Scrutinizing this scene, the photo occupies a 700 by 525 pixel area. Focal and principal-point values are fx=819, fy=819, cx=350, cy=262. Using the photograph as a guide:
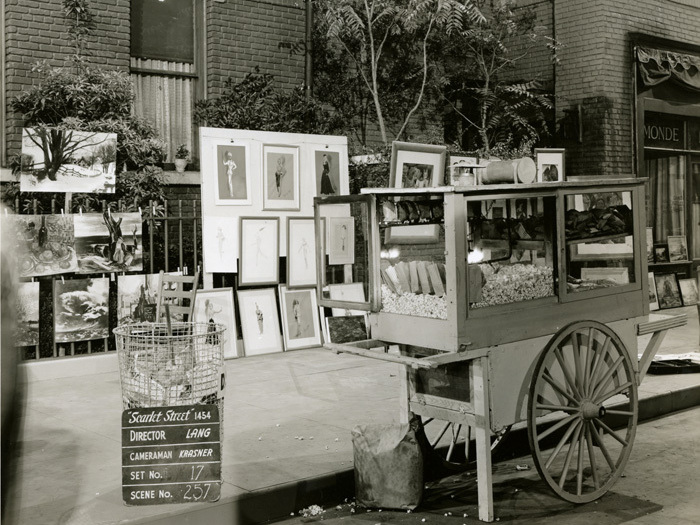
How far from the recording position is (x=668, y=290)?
14.0 m

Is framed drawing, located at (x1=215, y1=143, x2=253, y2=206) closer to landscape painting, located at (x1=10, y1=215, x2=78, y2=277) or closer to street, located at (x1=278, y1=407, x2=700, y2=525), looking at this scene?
landscape painting, located at (x1=10, y1=215, x2=78, y2=277)

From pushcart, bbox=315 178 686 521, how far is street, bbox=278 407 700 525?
141 millimetres

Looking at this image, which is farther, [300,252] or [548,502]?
[300,252]

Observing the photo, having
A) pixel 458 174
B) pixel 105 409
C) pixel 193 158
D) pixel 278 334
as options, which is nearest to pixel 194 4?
pixel 193 158

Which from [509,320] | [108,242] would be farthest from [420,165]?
[108,242]

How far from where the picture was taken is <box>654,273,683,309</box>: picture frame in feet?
45.4

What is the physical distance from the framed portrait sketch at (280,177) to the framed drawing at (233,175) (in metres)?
0.27

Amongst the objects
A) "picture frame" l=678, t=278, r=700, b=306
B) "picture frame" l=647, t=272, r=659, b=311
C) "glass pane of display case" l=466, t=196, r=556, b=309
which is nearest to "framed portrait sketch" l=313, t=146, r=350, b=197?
"glass pane of display case" l=466, t=196, r=556, b=309

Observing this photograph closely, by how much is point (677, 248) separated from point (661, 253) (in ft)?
1.53

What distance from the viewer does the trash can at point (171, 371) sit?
167 inches

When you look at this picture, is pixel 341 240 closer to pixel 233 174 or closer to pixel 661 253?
pixel 233 174

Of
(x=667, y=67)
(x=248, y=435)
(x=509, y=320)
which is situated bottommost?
(x=248, y=435)

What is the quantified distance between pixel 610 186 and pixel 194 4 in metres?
7.55

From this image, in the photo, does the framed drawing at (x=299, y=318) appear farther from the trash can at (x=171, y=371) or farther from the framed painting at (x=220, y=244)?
the trash can at (x=171, y=371)
